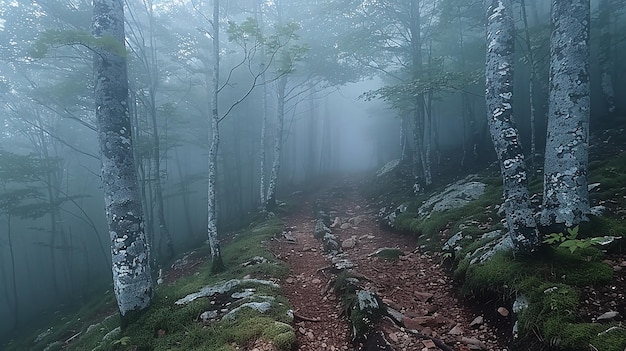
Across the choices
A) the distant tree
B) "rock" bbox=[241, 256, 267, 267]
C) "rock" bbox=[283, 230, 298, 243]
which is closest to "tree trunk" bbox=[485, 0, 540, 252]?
"rock" bbox=[241, 256, 267, 267]

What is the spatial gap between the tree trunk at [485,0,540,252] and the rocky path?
1.61 m

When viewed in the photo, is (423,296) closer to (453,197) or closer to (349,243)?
(349,243)

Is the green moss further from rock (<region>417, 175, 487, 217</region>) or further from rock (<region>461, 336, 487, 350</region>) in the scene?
rock (<region>461, 336, 487, 350</region>)

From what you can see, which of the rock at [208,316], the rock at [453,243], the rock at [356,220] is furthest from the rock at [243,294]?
the rock at [356,220]

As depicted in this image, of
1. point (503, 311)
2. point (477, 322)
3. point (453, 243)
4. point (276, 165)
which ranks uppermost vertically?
point (276, 165)

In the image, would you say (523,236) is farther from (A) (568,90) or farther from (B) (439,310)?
(A) (568,90)

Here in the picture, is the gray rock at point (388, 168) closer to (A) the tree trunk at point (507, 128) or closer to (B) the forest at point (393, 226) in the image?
(B) the forest at point (393, 226)

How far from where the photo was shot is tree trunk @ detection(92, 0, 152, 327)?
644cm

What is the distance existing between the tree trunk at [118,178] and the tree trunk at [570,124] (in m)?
7.97

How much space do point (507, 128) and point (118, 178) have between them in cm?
738

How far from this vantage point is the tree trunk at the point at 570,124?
5.65 metres

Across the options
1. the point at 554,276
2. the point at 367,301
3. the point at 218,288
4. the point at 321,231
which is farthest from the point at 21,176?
the point at 554,276

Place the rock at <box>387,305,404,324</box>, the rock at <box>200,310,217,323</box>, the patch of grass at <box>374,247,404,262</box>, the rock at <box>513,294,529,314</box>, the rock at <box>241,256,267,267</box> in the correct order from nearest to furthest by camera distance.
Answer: the rock at <box>513,294,529,314</box>
the rock at <box>387,305,404,324</box>
the rock at <box>200,310,217,323</box>
the patch of grass at <box>374,247,404,262</box>
the rock at <box>241,256,267,267</box>

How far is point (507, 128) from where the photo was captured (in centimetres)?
539
